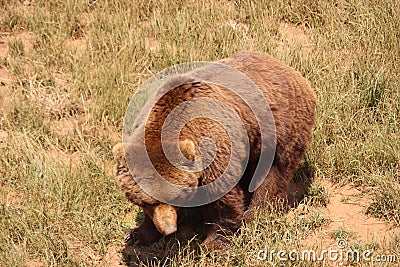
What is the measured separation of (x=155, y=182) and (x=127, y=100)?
2.35m

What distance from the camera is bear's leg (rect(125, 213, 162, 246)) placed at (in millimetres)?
4812

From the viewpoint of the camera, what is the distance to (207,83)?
447 centimetres

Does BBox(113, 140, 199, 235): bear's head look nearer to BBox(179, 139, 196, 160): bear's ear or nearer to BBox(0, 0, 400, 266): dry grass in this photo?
BBox(179, 139, 196, 160): bear's ear

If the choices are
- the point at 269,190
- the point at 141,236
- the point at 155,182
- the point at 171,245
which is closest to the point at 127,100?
the point at 141,236

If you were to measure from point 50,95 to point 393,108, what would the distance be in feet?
11.9

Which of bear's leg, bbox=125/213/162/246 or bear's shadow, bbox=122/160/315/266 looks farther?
bear's leg, bbox=125/213/162/246

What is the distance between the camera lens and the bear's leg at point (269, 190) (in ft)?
15.8

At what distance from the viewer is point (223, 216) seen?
4.61 meters

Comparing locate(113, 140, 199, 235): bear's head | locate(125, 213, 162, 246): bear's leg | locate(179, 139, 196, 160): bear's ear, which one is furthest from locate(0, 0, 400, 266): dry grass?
locate(179, 139, 196, 160): bear's ear

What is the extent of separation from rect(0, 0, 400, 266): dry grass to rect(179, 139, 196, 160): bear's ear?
2.75ft

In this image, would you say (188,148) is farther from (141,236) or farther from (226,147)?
(141,236)

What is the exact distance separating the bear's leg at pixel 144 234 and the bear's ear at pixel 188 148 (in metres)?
0.95

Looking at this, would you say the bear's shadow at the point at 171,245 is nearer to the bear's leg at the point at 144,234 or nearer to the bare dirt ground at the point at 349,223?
the bear's leg at the point at 144,234

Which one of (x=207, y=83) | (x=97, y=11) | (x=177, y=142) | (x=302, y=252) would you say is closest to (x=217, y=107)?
(x=207, y=83)
